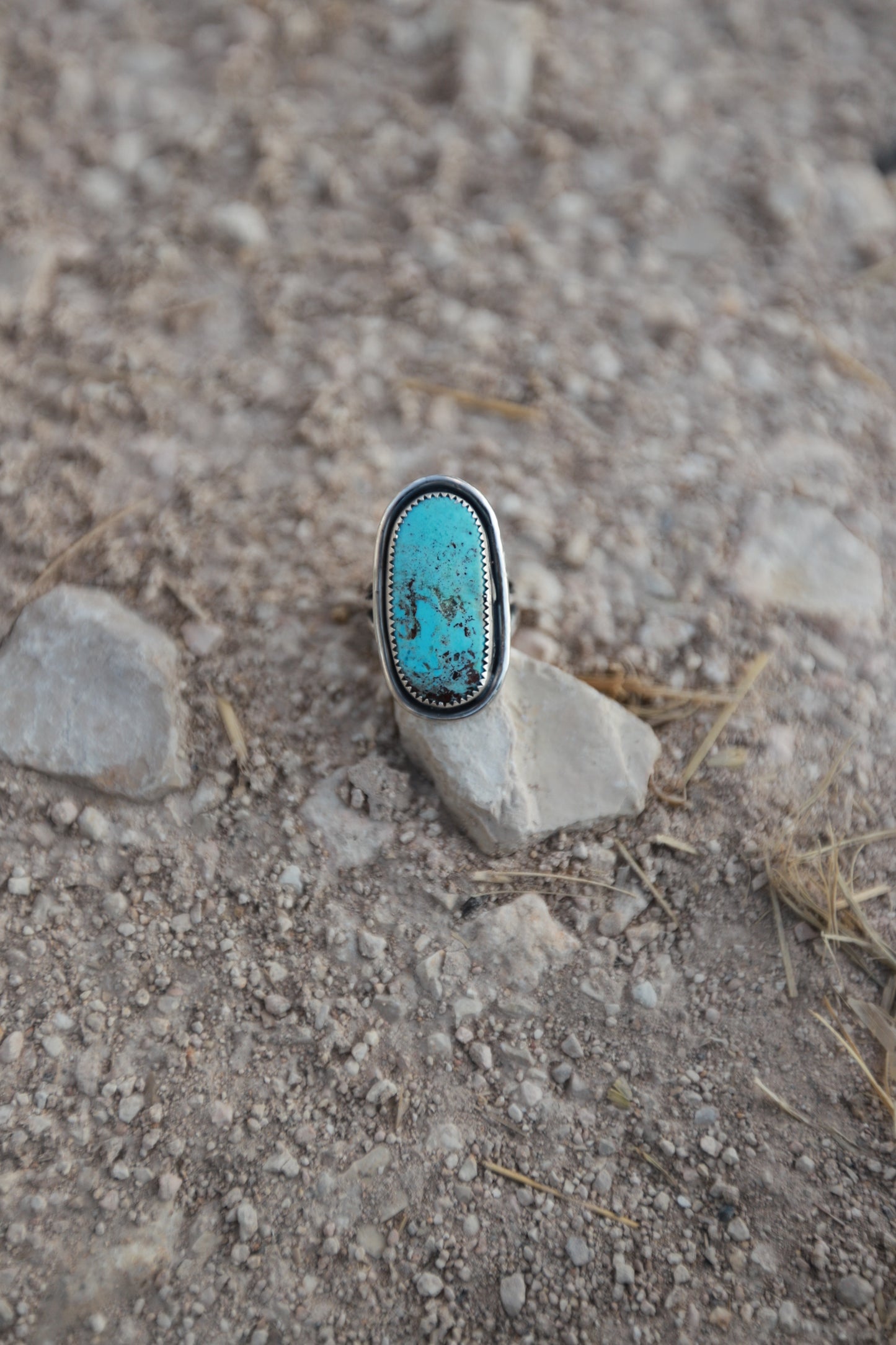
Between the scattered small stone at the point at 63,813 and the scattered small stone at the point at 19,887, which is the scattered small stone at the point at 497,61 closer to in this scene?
the scattered small stone at the point at 63,813

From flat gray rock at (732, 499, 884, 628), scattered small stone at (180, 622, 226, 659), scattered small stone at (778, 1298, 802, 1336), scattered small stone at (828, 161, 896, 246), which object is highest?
scattered small stone at (828, 161, 896, 246)

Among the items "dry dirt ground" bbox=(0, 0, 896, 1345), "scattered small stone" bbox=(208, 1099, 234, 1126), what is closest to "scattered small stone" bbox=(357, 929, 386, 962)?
"dry dirt ground" bbox=(0, 0, 896, 1345)

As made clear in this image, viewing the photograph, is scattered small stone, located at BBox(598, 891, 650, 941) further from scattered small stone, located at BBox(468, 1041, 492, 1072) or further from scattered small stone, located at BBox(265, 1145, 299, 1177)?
scattered small stone, located at BBox(265, 1145, 299, 1177)

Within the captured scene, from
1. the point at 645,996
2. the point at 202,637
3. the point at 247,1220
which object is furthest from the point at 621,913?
the point at 202,637

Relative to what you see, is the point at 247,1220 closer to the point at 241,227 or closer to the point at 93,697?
the point at 93,697

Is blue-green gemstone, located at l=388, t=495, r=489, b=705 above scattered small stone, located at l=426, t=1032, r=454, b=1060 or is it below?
above

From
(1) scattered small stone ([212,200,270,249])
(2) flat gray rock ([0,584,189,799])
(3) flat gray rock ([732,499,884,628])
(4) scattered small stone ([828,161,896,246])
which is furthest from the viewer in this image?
(4) scattered small stone ([828,161,896,246])

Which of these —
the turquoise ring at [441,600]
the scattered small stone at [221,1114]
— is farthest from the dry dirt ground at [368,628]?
the turquoise ring at [441,600]
